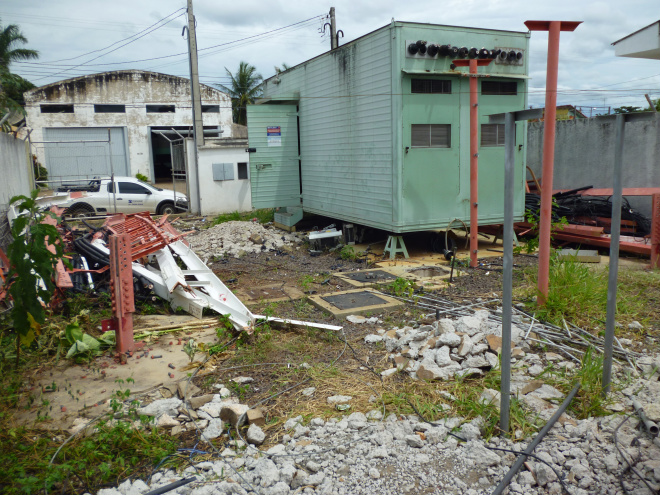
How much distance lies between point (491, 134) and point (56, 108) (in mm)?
Answer: 23512

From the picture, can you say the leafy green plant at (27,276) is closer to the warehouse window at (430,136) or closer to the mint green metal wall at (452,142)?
the mint green metal wall at (452,142)

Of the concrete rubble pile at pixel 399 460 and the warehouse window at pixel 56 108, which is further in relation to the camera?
the warehouse window at pixel 56 108

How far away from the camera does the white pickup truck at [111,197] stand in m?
14.8

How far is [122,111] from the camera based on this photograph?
→ 26.7 metres

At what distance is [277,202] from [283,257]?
2.82m

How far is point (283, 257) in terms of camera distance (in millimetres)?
10000

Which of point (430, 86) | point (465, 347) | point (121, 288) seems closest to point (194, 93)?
point (430, 86)

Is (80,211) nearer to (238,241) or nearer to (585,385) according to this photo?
(238,241)

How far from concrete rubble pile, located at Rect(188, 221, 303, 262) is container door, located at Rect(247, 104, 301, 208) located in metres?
0.84

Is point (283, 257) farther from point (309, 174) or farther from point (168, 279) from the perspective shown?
point (168, 279)

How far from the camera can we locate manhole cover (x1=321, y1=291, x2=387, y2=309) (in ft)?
20.7

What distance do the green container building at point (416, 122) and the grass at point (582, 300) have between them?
3.29 meters

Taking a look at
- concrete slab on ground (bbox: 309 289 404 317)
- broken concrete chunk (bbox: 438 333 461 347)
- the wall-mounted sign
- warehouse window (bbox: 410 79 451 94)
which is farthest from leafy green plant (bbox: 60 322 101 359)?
the wall-mounted sign

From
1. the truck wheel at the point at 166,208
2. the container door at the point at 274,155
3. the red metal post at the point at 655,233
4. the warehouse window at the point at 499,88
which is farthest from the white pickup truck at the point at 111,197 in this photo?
the red metal post at the point at 655,233
